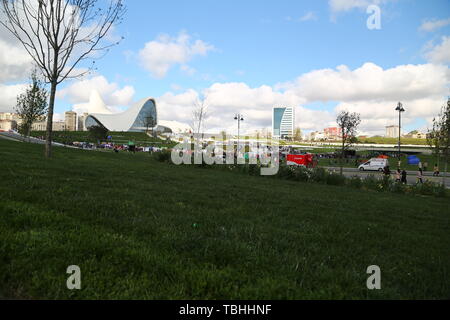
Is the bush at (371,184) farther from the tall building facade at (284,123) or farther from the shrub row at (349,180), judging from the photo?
the tall building facade at (284,123)

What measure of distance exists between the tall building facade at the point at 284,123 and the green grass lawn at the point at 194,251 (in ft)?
546

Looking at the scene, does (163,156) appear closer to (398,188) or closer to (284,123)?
(398,188)

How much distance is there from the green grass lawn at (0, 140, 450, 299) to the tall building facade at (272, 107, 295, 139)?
16631cm

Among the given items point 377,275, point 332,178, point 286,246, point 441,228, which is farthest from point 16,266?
point 332,178

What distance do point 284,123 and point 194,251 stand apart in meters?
191

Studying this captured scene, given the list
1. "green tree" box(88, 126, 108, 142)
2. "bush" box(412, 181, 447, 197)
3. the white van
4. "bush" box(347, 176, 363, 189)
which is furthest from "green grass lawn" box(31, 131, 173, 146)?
"bush" box(412, 181, 447, 197)

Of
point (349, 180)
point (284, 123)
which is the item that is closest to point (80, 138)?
point (349, 180)

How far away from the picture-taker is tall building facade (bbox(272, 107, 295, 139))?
178 m

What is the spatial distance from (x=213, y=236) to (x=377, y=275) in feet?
6.87

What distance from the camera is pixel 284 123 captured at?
617 feet

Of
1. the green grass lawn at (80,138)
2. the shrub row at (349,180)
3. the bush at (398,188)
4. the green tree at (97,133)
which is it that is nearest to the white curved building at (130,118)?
the green grass lawn at (80,138)

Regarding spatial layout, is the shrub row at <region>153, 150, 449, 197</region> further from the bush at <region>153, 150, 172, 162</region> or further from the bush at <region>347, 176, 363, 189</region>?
the bush at <region>153, 150, 172, 162</region>

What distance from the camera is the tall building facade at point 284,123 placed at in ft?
584

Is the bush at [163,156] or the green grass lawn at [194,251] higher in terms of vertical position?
Result: the bush at [163,156]
